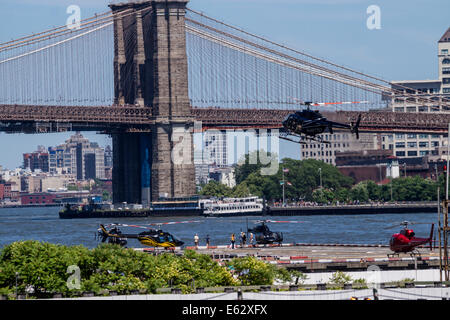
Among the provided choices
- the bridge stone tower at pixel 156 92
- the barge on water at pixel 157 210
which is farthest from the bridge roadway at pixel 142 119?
the barge on water at pixel 157 210

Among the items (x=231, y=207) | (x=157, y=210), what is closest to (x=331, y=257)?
(x=157, y=210)

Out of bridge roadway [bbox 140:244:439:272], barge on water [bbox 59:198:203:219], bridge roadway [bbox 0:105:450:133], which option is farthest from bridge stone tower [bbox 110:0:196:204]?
bridge roadway [bbox 140:244:439:272]

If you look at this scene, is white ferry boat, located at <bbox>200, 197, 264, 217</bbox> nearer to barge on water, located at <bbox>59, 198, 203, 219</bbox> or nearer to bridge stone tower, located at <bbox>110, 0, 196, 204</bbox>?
barge on water, located at <bbox>59, 198, 203, 219</bbox>

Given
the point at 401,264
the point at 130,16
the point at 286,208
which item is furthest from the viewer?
the point at 286,208

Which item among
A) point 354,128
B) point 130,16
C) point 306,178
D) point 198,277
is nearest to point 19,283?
point 198,277

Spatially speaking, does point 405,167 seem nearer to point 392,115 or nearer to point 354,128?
point 392,115

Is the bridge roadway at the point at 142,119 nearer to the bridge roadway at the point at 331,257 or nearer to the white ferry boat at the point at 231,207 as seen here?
the white ferry boat at the point at 231,207
